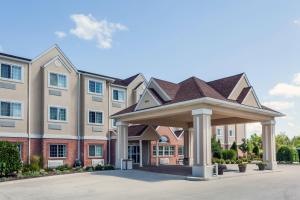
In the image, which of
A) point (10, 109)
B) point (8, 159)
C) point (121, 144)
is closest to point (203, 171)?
point (121, 144)

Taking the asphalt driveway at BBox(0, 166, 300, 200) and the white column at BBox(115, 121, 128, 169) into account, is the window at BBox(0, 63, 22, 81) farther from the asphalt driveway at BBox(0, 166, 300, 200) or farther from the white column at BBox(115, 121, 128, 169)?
the asphalt driveway at BBox(0, 166, 300, 200)

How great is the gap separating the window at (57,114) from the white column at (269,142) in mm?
17070

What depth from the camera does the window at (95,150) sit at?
102 feet

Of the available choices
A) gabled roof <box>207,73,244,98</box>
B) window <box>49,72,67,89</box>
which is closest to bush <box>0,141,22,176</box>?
window <box>49,72,67,89</box>

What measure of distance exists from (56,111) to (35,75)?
11.7 feet

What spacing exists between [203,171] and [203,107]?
379cm

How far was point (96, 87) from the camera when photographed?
3203cm

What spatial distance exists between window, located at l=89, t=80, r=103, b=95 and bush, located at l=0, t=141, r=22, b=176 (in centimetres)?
1128

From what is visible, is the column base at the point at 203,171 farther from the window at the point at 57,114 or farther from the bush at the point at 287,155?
the bush at the point at 287,155

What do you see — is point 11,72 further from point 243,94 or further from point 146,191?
point 243,94

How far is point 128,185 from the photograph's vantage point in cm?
1714

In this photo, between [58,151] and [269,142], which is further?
[58,151]

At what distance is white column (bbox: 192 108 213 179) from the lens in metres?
19.7

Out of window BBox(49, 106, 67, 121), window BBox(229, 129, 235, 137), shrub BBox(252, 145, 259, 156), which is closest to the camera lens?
window BBox(49, 106, 67, 121)
